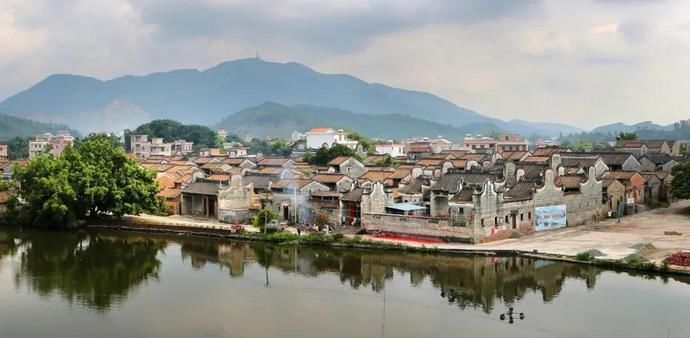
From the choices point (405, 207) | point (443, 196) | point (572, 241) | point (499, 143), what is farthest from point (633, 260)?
point (499, 143)

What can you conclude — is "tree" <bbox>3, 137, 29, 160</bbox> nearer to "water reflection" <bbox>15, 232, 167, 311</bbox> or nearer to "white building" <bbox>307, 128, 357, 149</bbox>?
"white building" <bbox>307, 128, 357, 149</bbox>

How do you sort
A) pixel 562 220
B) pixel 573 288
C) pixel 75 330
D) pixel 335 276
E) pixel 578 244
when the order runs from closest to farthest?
pixel 75 330 < pixel 573 288 < pixel 335 276 < pixel 578 244 < pixel 562 220

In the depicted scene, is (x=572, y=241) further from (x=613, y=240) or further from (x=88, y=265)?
(x=88, y=265)

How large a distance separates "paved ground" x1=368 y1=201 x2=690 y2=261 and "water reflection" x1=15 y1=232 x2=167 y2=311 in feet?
50.7

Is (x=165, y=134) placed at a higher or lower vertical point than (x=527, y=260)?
higher

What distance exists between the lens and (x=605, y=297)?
1019 inches

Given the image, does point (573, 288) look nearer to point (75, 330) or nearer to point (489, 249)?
point (489, 249)

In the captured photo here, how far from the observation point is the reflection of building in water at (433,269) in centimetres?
2744

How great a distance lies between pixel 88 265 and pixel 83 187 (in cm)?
1162

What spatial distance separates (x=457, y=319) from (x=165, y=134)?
12601cm

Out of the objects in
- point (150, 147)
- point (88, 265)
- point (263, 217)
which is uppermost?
point (150, 147)

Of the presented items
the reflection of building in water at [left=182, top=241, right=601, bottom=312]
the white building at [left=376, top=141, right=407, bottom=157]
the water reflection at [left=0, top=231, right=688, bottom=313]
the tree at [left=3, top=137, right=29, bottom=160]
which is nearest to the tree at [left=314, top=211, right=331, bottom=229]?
the reflection of building in water at [left=182, top=241, right=601, bottom=312]

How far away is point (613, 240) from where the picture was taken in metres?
36.2

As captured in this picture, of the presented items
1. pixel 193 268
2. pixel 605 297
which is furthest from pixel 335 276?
pixel 605 297
